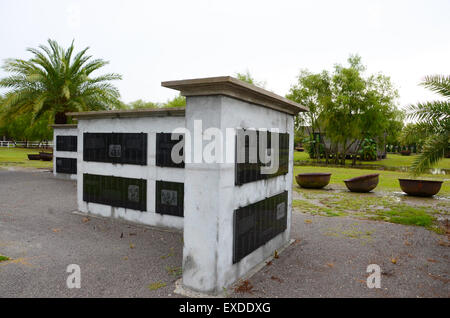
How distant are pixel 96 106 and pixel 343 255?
17.2 m

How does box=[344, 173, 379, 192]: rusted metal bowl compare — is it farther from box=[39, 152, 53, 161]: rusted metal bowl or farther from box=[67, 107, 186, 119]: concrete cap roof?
box=[39, 152, 53, 161]: rusted metal bowl

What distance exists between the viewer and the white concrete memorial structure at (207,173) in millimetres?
4449

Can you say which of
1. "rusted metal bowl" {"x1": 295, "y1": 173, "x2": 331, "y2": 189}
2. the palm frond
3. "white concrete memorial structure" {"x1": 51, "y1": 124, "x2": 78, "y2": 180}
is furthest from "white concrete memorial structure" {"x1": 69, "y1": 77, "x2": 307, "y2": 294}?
"rusted metal bowl" {"x1": 295, "y1": 173, "x2": 331, "y2": 189}

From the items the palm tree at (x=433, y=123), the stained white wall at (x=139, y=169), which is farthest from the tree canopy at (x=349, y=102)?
the stained white wall at (x=139, y=169)

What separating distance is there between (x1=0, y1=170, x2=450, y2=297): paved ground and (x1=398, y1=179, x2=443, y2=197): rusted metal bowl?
5968mm

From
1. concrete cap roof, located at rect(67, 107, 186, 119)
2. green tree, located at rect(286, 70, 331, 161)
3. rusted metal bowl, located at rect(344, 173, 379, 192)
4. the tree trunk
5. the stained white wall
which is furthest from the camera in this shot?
green tree, located at rect(286, 70, 331, 161)

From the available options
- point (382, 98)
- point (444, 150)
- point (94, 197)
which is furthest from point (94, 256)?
point (382, 98)

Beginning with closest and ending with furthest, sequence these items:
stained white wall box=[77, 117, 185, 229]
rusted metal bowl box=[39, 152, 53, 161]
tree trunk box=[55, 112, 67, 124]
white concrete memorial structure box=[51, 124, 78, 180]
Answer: stained white wall box=[77, 117, 185, 229]
white concrete memorial structure box=[51, 124, 78, 180]
tree trunk box=[55, 112, 67, 124]
rusted metal bowl box=[39, 152, 53, 161]

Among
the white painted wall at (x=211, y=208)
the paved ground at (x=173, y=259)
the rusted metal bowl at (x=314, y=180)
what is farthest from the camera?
the rusted metal bowl at (x=314, y=180)

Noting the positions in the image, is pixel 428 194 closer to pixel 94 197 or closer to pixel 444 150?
pixel 444 150

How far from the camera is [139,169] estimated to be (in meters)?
8.41

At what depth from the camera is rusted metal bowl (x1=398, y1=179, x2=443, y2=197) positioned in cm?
1323

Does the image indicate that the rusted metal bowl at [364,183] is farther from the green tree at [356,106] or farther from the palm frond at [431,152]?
the green tree at [356,106]

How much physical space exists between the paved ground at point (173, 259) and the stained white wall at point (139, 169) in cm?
32
